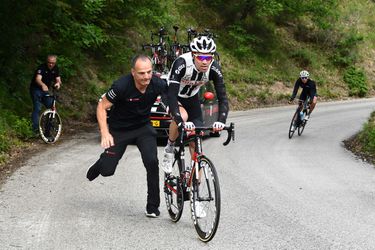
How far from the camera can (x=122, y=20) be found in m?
18.1

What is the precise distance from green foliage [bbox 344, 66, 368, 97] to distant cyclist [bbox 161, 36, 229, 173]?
26135mm

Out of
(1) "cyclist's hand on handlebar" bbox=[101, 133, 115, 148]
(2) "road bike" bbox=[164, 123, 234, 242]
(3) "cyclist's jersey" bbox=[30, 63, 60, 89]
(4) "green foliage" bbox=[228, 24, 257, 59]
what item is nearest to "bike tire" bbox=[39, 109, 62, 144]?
(3) "cyclist's jersey" bbox=[30, 63, 60, 89]

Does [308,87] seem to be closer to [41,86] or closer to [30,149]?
[41,86]

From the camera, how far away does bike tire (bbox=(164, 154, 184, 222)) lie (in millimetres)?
6363

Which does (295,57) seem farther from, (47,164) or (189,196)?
(189,196)

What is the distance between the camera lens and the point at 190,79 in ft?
21.9

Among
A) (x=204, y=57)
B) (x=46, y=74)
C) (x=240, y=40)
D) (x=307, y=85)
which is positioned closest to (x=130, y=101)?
(x=204, y=57)

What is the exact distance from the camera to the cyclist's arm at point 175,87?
6.04 meters

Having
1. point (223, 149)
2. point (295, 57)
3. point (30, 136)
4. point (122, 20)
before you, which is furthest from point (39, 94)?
point (295, 57)

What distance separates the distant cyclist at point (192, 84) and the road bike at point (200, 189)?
217mm

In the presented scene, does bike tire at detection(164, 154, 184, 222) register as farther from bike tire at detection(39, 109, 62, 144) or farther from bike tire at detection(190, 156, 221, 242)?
bike tire at detection(39, 109, 62, 144)

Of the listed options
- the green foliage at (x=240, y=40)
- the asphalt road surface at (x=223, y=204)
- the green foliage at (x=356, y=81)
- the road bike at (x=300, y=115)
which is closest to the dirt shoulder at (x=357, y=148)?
the asphalt road surface at (x=223, y=204)

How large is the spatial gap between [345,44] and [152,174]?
3066cm

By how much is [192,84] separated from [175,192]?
4.57 feet
